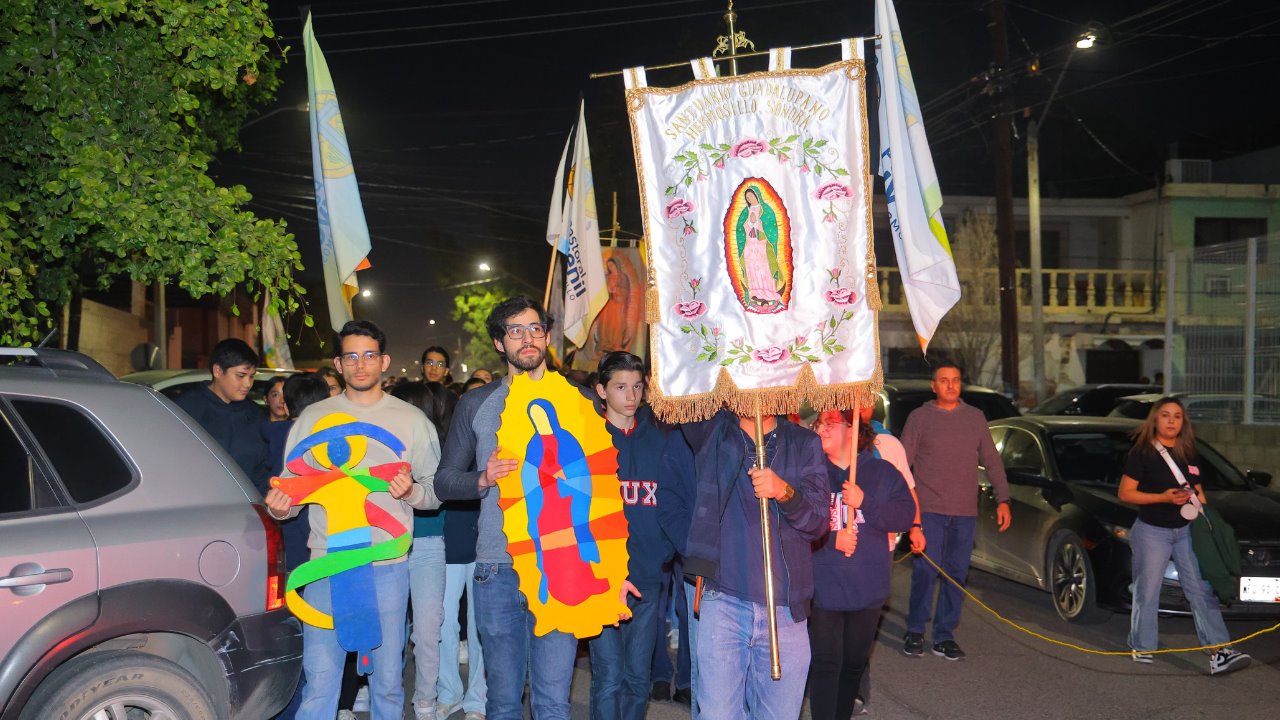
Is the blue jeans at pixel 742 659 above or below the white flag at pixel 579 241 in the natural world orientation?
below

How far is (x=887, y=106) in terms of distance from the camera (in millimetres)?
6090

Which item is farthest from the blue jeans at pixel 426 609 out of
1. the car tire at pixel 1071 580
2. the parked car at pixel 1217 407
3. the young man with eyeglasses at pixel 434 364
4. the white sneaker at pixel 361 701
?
the parked car at pixel 1217 407

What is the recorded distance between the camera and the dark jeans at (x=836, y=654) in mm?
5621

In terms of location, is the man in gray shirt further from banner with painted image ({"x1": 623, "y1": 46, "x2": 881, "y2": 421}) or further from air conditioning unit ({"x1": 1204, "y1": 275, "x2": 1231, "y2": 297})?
air conditioning unit ({"x1": 1204, "y1": 275, "x2": 1231, "y2": 297})

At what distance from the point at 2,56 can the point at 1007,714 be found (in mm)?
6981

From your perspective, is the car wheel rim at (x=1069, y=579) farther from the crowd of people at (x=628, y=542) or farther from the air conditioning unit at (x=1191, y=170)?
the air conditioning unit at (x=1191, y=170)

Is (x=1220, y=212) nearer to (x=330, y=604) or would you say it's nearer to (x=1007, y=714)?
(x=1007, y=714)

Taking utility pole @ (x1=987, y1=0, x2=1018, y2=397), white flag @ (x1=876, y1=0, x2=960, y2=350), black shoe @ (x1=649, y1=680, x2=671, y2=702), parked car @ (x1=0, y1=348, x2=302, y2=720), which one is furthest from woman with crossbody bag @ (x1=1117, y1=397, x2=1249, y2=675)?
utility pole @ (x1=987, y1=0, x2=1018, y2=397)

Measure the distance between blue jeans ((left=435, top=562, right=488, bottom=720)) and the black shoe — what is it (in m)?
1.11

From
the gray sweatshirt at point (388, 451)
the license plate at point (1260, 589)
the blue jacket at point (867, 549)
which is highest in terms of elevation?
the gray sweatshirt at point (388, 451)

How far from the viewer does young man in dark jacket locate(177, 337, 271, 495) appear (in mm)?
6504

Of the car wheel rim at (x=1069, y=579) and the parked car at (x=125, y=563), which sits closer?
the parked car at (x=125, y=563)

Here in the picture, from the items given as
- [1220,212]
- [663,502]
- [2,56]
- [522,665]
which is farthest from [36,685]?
[1220,212]

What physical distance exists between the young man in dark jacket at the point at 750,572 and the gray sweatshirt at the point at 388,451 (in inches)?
55.3
